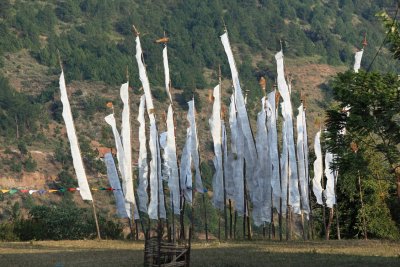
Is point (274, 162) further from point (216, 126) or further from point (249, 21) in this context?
point (249, 21)

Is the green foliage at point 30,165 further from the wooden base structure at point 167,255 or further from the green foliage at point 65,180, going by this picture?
the wooden base structure at point 167,255

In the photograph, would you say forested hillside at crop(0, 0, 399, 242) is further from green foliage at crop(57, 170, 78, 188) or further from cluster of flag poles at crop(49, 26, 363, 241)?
cluster of flag poles at crop(49, 26, 363, 241)

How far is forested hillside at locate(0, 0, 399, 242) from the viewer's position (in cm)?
10844

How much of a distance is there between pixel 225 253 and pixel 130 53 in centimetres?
10019

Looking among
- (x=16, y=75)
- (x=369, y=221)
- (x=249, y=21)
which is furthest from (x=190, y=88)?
(x=369, y=221)

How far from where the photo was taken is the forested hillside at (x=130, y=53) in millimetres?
108438

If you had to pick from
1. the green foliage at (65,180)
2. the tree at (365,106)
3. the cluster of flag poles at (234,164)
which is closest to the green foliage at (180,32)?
the green foliage at (65,180)

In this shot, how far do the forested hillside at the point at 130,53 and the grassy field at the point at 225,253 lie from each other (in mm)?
49072

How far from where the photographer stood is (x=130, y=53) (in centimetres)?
13500

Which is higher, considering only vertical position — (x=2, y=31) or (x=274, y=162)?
(x=2, y=31)

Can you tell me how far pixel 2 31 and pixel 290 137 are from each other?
3388 inches

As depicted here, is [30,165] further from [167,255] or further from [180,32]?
[167,255]

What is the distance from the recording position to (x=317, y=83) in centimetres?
13938

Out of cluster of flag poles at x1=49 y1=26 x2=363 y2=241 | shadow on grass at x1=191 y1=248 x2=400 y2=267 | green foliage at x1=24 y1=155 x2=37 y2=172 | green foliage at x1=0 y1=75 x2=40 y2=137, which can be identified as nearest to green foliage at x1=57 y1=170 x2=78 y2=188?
green foliage at x1=24 y1=155 x2=37 y2=172
